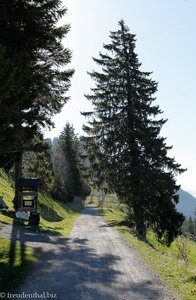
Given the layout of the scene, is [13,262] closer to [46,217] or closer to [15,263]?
[15,263]

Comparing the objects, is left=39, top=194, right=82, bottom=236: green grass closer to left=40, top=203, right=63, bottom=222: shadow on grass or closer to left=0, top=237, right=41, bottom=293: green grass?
left=40, top=203, right=63, bottom=222: shadow on grass

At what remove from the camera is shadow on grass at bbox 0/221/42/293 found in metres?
10.1

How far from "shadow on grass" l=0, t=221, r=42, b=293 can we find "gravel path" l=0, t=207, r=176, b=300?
28cm

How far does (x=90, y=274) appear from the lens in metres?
11.4

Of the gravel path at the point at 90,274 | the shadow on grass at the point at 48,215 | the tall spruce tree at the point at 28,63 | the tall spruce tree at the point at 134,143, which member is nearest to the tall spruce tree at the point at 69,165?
the shadow on grass at the point at 48,215

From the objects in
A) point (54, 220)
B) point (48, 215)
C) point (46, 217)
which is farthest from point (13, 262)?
point (48, 215)

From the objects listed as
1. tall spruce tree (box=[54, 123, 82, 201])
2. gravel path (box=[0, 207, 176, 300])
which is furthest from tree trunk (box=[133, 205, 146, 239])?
tall spruce tree (box=[54, 123, 82, 201])

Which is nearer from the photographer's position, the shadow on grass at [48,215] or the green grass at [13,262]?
the green grass at [13,262]

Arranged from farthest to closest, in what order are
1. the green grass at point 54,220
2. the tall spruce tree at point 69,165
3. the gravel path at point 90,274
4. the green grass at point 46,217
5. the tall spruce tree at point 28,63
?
1. the tall spruce tree at point 69,165
2. the green grass at point 54,220
3. the green grass at point 46,217
4. the tall spruce tree at point 28,63
5. the gravel path at point 90,274

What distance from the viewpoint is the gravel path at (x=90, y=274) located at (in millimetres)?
9461

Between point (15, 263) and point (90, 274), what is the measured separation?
2.77 meters

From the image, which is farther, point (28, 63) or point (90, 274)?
point (28, 63)

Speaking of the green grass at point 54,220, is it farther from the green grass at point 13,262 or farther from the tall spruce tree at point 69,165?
the tall spruce tree at point 69,165

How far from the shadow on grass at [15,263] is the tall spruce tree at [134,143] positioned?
39.0 ft
